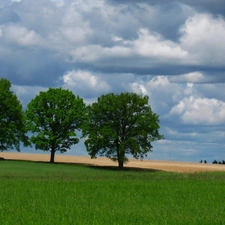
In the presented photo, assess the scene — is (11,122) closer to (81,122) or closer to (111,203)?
(81,122)

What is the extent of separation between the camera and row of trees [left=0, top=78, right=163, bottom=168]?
267ft

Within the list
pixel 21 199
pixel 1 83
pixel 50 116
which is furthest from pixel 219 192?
pixel 1 83

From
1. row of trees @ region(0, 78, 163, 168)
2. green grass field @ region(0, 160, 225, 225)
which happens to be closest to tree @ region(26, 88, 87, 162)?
row of trees @ region(0, 78, 163, 168)

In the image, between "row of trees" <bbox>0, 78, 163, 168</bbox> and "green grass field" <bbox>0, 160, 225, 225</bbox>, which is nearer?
"green grass field" <bbox>0, 160, 225, 225</bbox>

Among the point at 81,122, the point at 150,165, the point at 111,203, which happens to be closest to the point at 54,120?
the point at 81,122

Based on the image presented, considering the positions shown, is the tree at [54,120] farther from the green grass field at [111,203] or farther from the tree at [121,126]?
the green grass field at [111,203]

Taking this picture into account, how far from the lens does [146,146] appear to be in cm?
→ 8125

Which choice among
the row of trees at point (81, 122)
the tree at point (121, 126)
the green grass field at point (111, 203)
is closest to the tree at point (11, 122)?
the row of trees at point (81, 122)

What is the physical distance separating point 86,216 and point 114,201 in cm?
836

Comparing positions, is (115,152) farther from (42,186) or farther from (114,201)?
(114,201)

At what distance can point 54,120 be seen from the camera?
8881cm

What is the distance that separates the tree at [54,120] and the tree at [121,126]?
634 centimetres

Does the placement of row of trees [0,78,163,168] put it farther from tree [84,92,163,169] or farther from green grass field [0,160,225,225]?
green grass field [0,160,225,225]

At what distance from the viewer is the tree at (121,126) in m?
81.0
